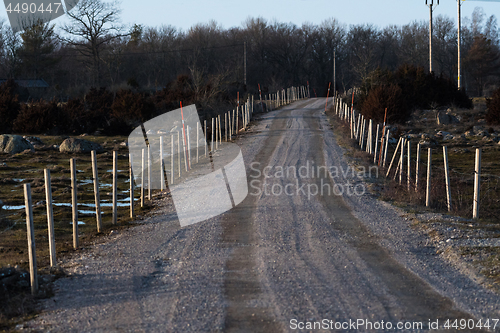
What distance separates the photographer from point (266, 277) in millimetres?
6965

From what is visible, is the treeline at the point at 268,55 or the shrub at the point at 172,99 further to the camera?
the treeline at the point at 268,55

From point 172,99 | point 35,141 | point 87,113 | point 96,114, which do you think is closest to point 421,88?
point 172,99

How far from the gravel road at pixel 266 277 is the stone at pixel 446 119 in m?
25.5

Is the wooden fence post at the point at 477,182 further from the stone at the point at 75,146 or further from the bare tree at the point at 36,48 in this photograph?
the bare tree at the point at 36,48

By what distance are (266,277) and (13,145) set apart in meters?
24.2

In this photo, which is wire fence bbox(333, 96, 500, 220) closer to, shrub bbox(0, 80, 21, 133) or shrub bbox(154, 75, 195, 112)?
shrub bbox(154, 75, 195, 112)

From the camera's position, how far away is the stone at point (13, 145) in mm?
26555

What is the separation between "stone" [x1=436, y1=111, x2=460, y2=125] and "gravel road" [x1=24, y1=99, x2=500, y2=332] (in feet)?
83.6

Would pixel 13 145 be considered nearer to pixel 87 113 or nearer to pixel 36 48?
pixel 87 113

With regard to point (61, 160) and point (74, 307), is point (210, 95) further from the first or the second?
point (74, 307)

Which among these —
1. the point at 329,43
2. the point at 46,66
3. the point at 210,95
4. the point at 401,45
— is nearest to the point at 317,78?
the point at 329,43

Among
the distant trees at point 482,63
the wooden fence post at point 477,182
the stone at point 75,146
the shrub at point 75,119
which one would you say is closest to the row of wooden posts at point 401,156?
the wooden fence post at point 477,182

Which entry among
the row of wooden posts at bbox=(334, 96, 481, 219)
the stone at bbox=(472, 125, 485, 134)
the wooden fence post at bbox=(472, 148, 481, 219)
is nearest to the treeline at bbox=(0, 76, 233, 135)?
the row of wooden posts at bbox=(334, 96, 481, 219)

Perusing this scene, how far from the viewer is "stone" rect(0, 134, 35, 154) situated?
26.6 meters
